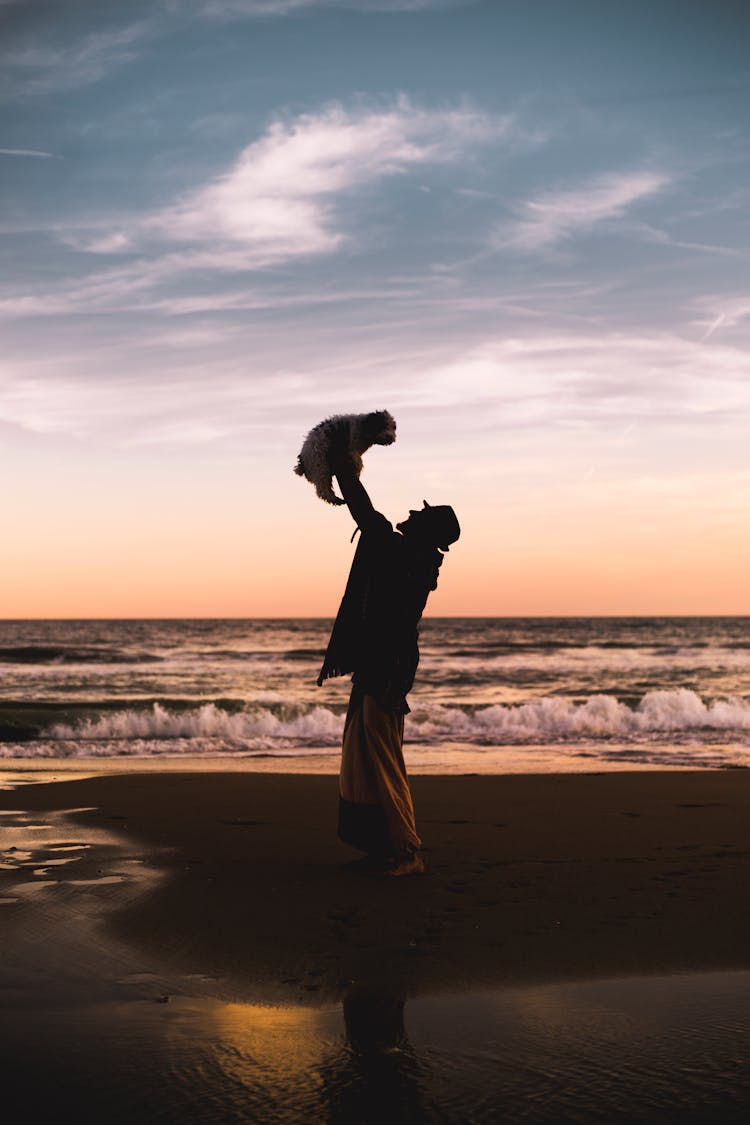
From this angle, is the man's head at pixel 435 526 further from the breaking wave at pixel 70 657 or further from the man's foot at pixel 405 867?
the breaking wave at pixel 70 657

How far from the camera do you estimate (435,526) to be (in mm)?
6129

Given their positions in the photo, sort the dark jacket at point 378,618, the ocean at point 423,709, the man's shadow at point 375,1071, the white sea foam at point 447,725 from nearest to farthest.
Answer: the man's shadow at point 375,1071, the dark jacket at point 378,618, the ocean at point 423,709, the white sea foam at point 447,725

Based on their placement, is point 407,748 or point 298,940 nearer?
point 298,940

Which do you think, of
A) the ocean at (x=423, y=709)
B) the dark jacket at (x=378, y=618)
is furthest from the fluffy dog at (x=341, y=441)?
the ocean at (x=423, y=709)

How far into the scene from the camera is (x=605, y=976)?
4133 mm

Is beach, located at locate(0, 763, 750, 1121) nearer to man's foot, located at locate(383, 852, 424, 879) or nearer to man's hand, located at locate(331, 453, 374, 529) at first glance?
man's foot, located at locate(383, 852, 424, 879)

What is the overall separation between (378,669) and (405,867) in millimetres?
1054

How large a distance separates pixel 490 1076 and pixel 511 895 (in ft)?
7.93

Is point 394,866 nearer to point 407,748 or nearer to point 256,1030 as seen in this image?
point 256,1030

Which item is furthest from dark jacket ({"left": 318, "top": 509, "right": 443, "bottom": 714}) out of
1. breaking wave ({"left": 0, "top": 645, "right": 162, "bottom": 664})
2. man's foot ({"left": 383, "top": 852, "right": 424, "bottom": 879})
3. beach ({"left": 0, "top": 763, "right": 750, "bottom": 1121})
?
breaking wave ({"left": 0, "top": 645, "right": 162, "bottom": 664})

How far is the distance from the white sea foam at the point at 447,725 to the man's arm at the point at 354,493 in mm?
9599

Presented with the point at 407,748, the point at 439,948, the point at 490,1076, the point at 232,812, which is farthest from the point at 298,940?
the point at 407,748

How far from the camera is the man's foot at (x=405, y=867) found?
5820 mm

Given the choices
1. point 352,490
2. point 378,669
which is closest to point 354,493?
point 352,490
